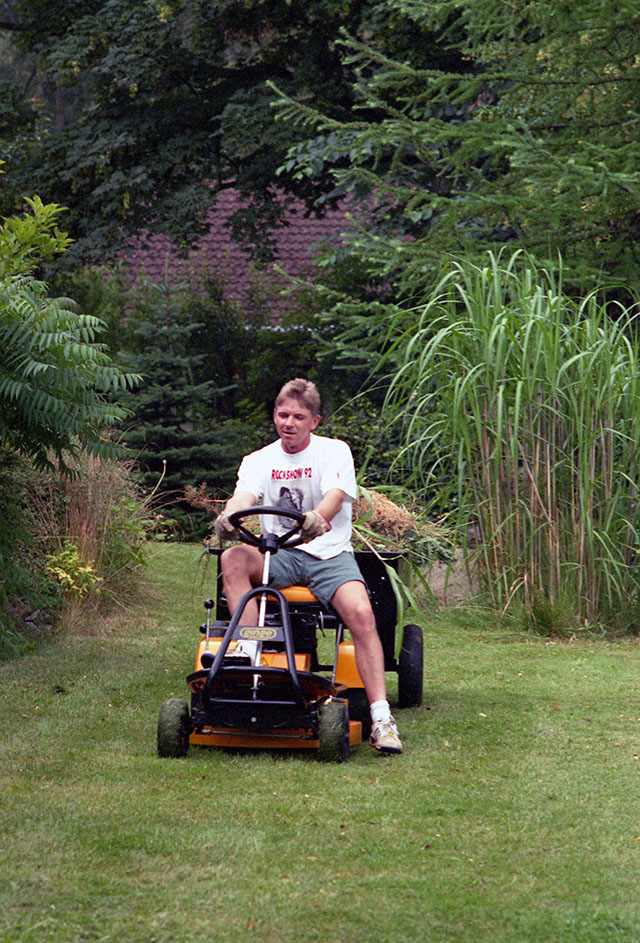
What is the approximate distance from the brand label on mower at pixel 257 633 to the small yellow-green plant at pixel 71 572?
124 inches

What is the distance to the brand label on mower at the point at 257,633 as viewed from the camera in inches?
178

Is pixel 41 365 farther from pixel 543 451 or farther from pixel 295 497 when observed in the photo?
pixel 543 451

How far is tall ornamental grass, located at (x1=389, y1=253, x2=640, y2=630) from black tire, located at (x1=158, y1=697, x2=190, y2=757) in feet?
11.4

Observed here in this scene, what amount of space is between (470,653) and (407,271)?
388 centimetres

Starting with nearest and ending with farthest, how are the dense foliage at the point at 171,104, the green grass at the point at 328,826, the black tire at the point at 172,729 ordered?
the green grass at the point at 328,826 → the black tire at the point at 172,729 → the dense foliage at the point at 171,104

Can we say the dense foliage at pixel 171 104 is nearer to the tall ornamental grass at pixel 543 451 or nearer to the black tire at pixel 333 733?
the tall ornamental grass at pixel 543 451

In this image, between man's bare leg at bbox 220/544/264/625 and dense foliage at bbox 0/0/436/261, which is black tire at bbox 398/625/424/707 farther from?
dense foliage at bbox 0/0/436/261

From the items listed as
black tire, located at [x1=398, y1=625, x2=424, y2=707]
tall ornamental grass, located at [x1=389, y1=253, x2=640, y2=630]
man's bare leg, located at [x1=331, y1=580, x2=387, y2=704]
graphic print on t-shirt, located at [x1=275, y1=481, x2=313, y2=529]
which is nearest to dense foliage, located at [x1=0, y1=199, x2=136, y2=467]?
graphic print on t-shirt, located at [x1=275, y1=481, x2=313, y2=529]

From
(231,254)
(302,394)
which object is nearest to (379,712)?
(302,394)

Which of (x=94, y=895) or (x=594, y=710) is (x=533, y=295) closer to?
(x=594, y=710)

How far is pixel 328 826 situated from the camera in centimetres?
368

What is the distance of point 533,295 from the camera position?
26.5 feet

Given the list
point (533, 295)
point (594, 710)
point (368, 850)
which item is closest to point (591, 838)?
point (368, 850)

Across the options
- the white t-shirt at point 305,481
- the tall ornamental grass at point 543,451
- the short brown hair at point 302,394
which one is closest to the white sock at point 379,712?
the white t-shirt at point 305,481
